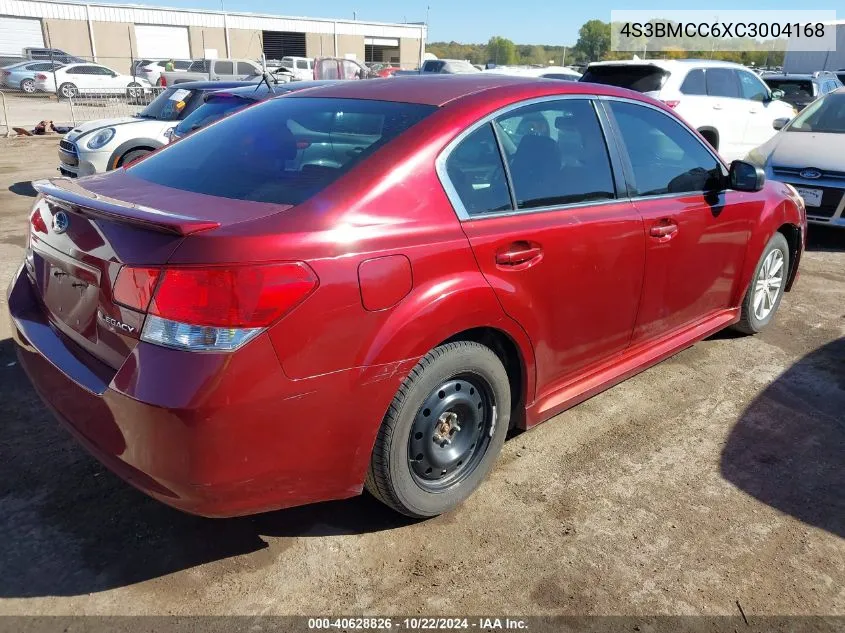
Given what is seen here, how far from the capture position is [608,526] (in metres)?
2.80

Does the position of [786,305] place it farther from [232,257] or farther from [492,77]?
[232,257]

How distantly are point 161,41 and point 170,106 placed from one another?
41.9 metres

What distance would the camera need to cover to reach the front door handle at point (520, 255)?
2.67m

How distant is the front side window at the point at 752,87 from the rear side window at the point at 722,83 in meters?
0.22

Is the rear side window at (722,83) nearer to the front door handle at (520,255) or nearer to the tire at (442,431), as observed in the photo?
the front door handle at (520,255)

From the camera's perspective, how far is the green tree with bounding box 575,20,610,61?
297 ft

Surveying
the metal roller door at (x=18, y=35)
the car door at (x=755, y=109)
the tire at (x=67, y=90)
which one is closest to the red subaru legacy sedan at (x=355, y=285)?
the car door at (x=755, y=109)

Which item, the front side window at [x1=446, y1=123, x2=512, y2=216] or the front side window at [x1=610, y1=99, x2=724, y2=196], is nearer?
the front side window at [x1=446, y1=123, x2=512, y2=216]

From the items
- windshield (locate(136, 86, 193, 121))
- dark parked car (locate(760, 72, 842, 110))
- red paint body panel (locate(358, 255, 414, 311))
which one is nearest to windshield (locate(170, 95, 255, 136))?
windshield (locate(136, 86, 193, 121))

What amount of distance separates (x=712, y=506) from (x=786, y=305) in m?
3.29

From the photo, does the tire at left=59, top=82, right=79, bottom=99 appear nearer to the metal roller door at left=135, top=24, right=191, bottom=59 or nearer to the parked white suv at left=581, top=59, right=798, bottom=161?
the metal roller door at left=135, top=24, right=191, bottom=59

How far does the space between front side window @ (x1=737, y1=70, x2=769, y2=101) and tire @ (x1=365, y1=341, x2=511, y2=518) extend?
984 centimetres

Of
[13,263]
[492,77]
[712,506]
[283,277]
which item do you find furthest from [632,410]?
[13,263]

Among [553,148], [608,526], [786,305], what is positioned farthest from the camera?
[786,305]
